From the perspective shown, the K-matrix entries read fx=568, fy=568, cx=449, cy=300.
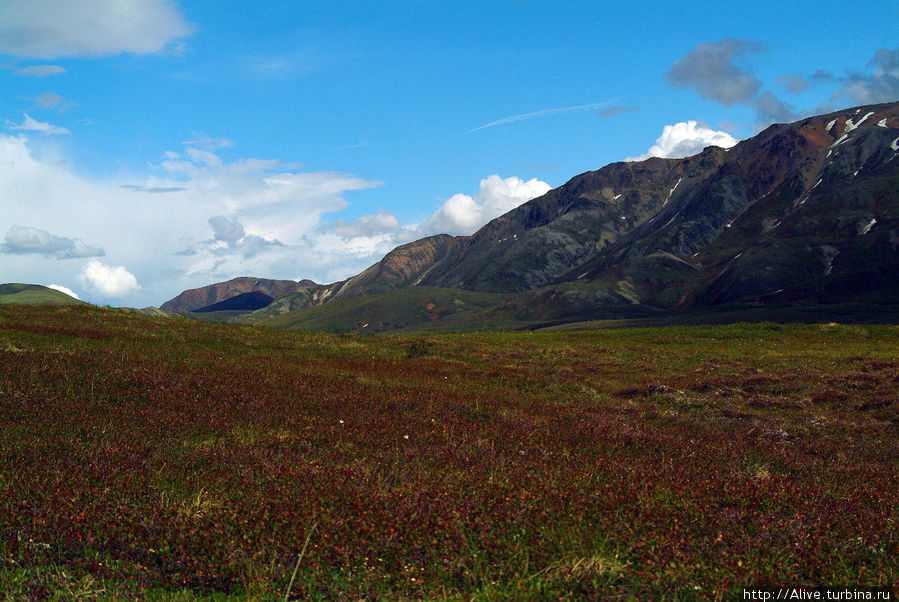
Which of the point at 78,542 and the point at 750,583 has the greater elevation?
the point at 78,542

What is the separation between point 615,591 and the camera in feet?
14.8

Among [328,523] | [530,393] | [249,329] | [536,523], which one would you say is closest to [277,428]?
[328,523]

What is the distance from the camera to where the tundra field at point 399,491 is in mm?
4773

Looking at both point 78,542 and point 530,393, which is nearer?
point 78,542

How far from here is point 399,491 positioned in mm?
6312

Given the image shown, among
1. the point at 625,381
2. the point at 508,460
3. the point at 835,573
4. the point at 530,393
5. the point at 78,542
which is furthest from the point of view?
the point at 625,381

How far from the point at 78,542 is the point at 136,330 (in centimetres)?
2422

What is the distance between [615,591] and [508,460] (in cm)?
379

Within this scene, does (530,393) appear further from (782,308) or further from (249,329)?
(782,308)

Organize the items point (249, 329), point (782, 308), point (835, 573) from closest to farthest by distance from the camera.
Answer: point (835, 573)
point (249, 329)
point (782, 308)

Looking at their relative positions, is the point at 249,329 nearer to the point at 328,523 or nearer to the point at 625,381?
the point at 625,381

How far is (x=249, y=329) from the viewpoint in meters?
34.8

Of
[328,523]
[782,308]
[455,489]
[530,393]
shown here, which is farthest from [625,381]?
[782,308]

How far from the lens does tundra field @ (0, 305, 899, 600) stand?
4773mm
